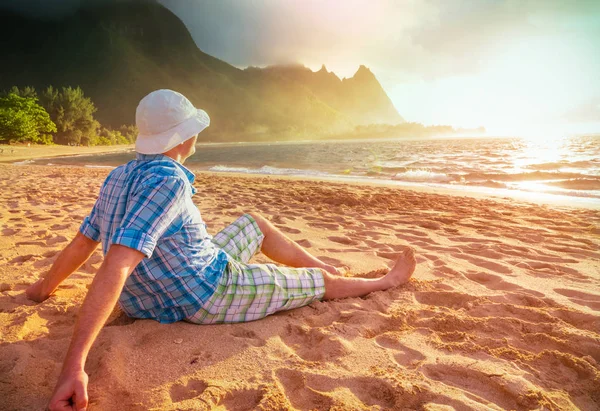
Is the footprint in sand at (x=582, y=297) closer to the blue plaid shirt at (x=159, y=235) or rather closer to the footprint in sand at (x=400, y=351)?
the footprint in sand at (x=400, y=351)

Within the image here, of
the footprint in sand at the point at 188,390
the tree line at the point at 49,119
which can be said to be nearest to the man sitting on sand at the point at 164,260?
the footprint in sand at the point at 188,390

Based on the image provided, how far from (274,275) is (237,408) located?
0.75m

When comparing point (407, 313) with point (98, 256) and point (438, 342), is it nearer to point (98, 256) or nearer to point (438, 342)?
point (438, 342)

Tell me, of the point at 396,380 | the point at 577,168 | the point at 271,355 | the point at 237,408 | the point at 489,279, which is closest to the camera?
the point at 237,408

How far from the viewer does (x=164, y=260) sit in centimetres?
160

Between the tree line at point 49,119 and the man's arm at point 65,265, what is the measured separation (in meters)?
39.3

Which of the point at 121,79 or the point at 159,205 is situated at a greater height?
the point at 121,79

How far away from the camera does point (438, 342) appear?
6.18 feet

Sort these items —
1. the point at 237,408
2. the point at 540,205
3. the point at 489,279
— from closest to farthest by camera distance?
the point at 237,408 → the point at 489,279 → the point at 540,205

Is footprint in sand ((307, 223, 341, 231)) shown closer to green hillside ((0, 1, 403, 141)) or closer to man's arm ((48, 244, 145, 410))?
man's arm ((48, 244, 145, 410))

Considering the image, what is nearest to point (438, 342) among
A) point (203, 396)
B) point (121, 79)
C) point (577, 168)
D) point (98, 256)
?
point (203, 396)

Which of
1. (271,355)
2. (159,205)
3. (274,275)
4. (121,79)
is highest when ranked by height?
(121,79)

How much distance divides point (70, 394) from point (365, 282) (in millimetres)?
1828

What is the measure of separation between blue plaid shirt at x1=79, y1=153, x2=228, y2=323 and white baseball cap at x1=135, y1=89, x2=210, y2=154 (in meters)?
0.06
